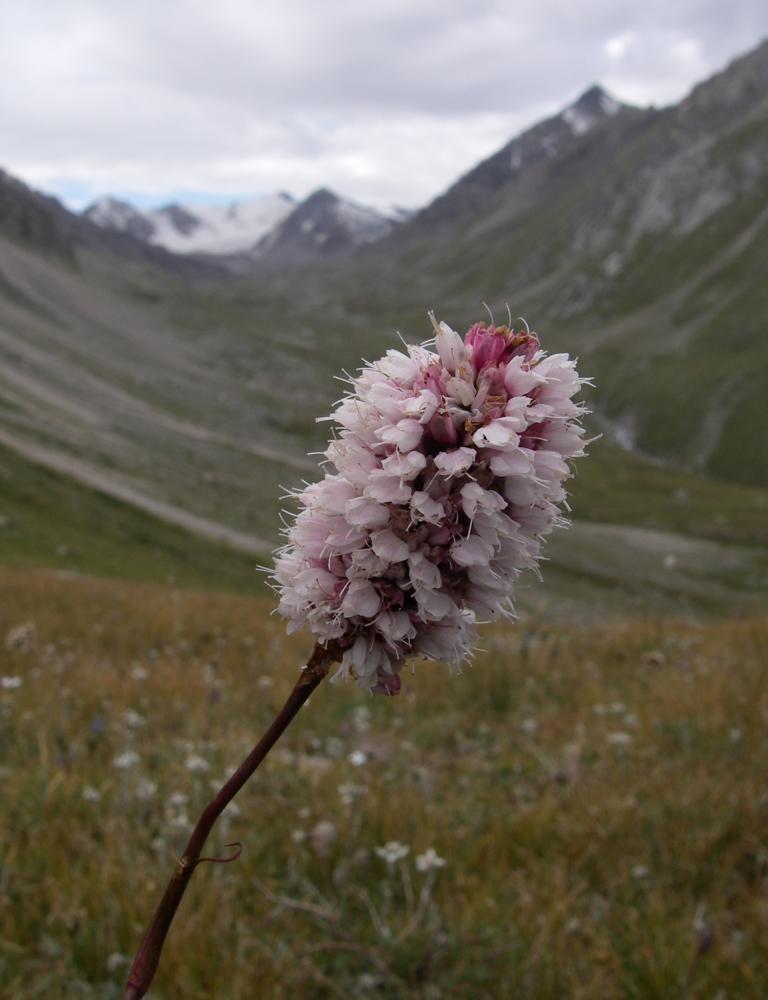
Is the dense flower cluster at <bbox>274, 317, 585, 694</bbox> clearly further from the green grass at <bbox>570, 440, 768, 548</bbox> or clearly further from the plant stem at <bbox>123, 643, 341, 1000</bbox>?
the green grass at <bbox>570, 440, 768, 548</bbox>

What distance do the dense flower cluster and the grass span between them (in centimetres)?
212

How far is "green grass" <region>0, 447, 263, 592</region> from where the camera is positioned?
2836 cm

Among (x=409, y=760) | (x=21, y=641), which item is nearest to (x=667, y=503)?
(x=21, y=641)

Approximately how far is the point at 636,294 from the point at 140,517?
151 metres

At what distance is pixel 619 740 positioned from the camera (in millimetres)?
5742

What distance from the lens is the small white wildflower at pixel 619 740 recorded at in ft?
18.6

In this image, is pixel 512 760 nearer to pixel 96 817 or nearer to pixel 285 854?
pixel 285 854

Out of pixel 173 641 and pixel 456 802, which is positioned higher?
pixel 456 802

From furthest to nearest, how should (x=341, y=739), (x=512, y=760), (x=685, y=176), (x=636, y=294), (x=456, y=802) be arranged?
(x=685, y=176) → (x=636, y=294) → (x=341, y=739) → (x=512, y=760) → (x=456, y=802)

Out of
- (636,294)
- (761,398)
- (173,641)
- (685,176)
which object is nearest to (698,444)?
(761,398)

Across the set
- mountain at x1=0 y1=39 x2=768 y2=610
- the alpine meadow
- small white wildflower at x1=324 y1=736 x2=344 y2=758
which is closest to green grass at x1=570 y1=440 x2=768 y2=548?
mountain at x1=0 y1=39 x2=768 y2=610

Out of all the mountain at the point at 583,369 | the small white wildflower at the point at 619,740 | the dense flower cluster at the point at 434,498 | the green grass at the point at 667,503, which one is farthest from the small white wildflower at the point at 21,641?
the green grass at the point at 667,503

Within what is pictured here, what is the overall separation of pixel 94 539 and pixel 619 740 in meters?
28.7

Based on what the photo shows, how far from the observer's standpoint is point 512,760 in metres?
6.02
